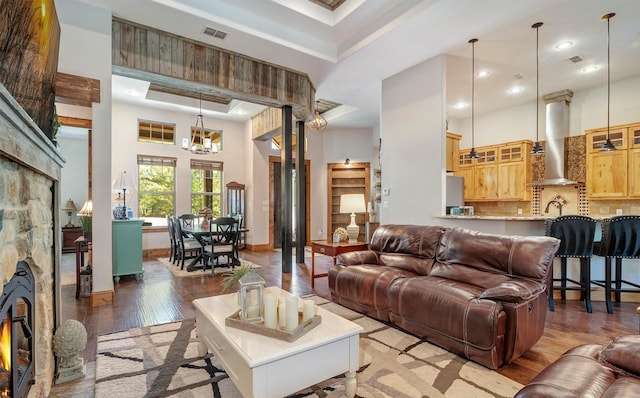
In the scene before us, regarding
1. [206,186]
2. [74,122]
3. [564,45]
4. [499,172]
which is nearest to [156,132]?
[206,186]

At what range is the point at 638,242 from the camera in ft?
10.8

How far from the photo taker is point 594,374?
3.83 ft

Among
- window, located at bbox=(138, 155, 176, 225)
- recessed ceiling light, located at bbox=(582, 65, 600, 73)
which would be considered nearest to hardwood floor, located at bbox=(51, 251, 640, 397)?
window, located at bbox=(138, 155, 176, 225)

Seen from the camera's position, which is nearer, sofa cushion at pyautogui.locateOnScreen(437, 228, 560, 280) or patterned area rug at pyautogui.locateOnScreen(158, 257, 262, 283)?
sofa cushion at pyautogui.locateOnScreen(437, 228, 560, 280)

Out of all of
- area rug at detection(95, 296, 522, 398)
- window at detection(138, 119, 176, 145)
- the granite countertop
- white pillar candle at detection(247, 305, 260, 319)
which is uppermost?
window at detection(138, 119, 176, 145)

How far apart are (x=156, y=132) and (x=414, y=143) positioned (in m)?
5.82

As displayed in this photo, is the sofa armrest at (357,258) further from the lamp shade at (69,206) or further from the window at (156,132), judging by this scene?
the lamp shade at (69,206)

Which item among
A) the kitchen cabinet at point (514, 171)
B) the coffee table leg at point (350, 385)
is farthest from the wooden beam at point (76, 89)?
the kitchen cabinet at point (514, 171)

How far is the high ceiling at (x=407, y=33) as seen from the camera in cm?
340

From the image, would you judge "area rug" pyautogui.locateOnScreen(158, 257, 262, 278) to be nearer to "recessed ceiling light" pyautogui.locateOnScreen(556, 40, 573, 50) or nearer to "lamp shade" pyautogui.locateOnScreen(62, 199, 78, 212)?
"lamp shade" pyautogui.locateOnScreen(62, 199, 78, 212)

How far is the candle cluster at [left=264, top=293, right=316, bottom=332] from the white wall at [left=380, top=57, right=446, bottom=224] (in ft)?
10.7

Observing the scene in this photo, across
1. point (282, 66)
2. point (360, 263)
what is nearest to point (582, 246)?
point (360, 263)

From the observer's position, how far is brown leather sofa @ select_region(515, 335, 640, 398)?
40.4 inches

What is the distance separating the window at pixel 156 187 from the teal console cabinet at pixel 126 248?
102 inches
